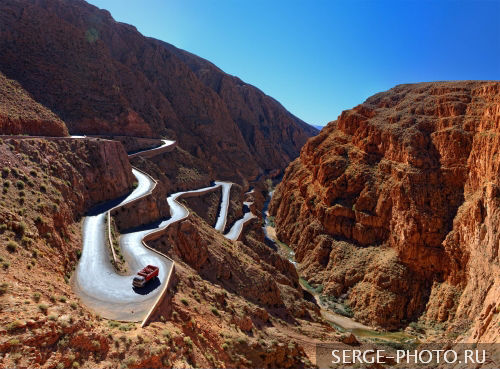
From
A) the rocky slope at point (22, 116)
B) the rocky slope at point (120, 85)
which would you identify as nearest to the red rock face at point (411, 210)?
the rocky slope at point (22, 116)

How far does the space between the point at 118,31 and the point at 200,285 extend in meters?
79.0

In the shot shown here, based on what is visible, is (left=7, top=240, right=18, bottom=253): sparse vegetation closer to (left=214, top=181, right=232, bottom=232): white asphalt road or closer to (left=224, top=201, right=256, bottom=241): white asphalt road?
(left=224, top=201, right=256, bottom=241): white asphalt road

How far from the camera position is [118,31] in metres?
77.3

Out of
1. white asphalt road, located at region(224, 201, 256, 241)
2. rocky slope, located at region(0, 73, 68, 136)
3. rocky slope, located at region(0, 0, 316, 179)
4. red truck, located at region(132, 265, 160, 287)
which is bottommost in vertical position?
white asphalt road, located at region(224, 201, 256, 241)

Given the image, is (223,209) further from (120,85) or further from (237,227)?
(120,85)

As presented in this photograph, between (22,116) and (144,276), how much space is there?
75.9 ft

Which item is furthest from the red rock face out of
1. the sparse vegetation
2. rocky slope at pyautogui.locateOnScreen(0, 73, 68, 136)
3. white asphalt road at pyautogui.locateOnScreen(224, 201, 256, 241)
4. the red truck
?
rocky slope at pyautogui.locateOnScreen(0, 73, 68, 136)

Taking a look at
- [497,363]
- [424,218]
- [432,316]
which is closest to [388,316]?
[432,316]

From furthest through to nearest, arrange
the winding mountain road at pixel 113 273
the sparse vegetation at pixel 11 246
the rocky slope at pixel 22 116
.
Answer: the rocky slope at pixel 22 116
the winding mountain road at pixel 113 273
the sparse vegetation at pixel 11 246

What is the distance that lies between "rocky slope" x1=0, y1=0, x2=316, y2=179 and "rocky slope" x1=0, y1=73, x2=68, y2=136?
25.2ft

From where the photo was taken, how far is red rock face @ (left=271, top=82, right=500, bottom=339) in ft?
96.9

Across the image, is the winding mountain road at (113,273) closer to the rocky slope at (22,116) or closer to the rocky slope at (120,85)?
the rocky slope at (22,116)

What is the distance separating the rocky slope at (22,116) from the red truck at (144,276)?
19.1 meters

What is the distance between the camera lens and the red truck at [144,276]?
1558 centimetres
